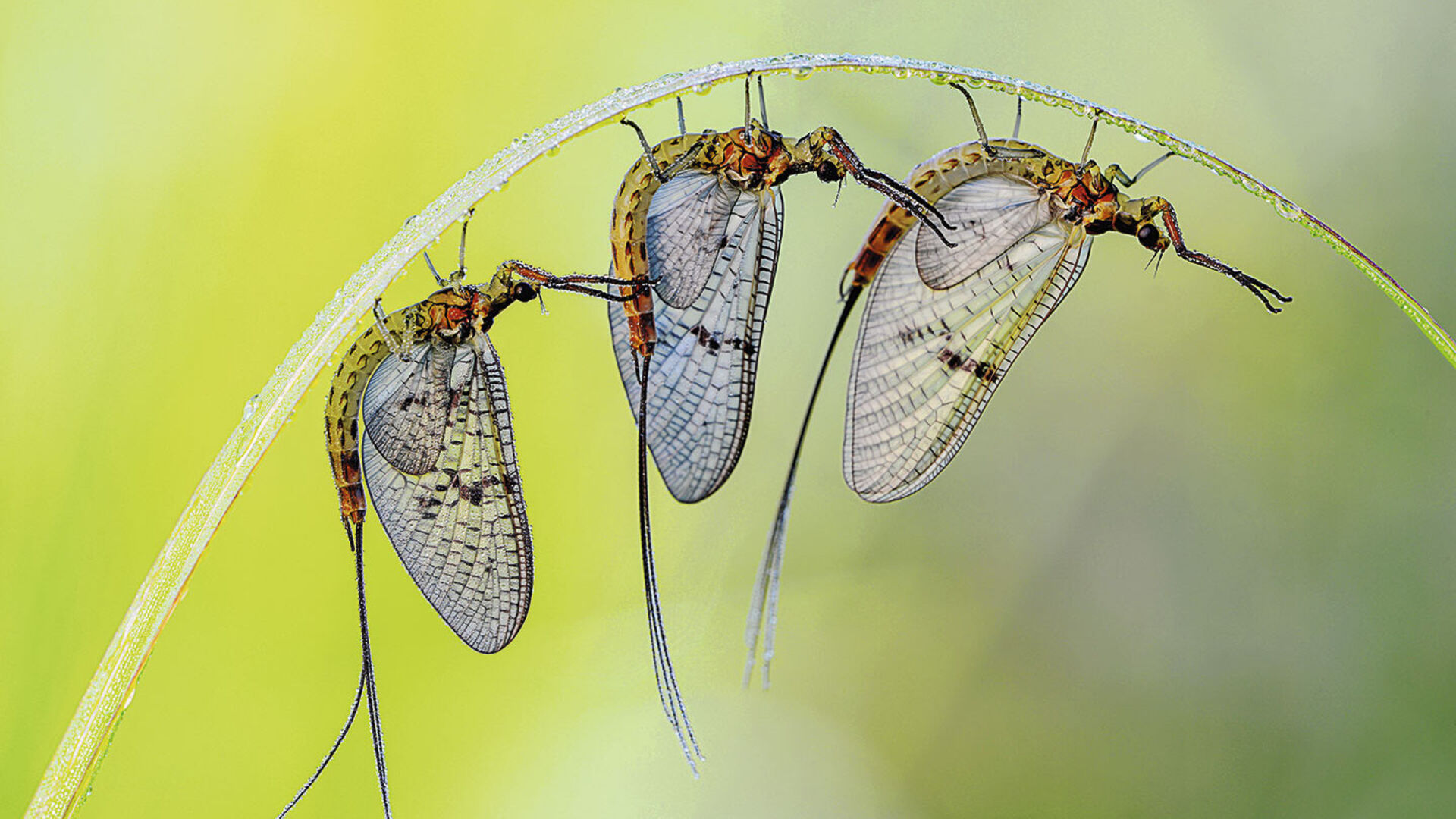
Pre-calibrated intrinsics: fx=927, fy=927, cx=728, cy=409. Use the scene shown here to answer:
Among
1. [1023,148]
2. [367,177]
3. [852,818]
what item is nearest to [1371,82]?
[1023,148]

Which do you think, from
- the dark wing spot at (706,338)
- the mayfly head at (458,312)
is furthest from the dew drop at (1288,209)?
the mayfly head at (458,312)

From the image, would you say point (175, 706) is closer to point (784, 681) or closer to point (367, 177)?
point (367, 177)

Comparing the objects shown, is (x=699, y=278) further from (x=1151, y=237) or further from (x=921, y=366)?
(x=1151, y=237)

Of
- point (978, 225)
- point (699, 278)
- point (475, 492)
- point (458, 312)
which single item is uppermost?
point (978, 225)

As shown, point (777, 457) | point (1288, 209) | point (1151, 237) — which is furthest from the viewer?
point (777, 457)

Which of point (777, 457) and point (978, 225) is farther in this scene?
point (777, 457)

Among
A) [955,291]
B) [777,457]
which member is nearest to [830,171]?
[955,291]
